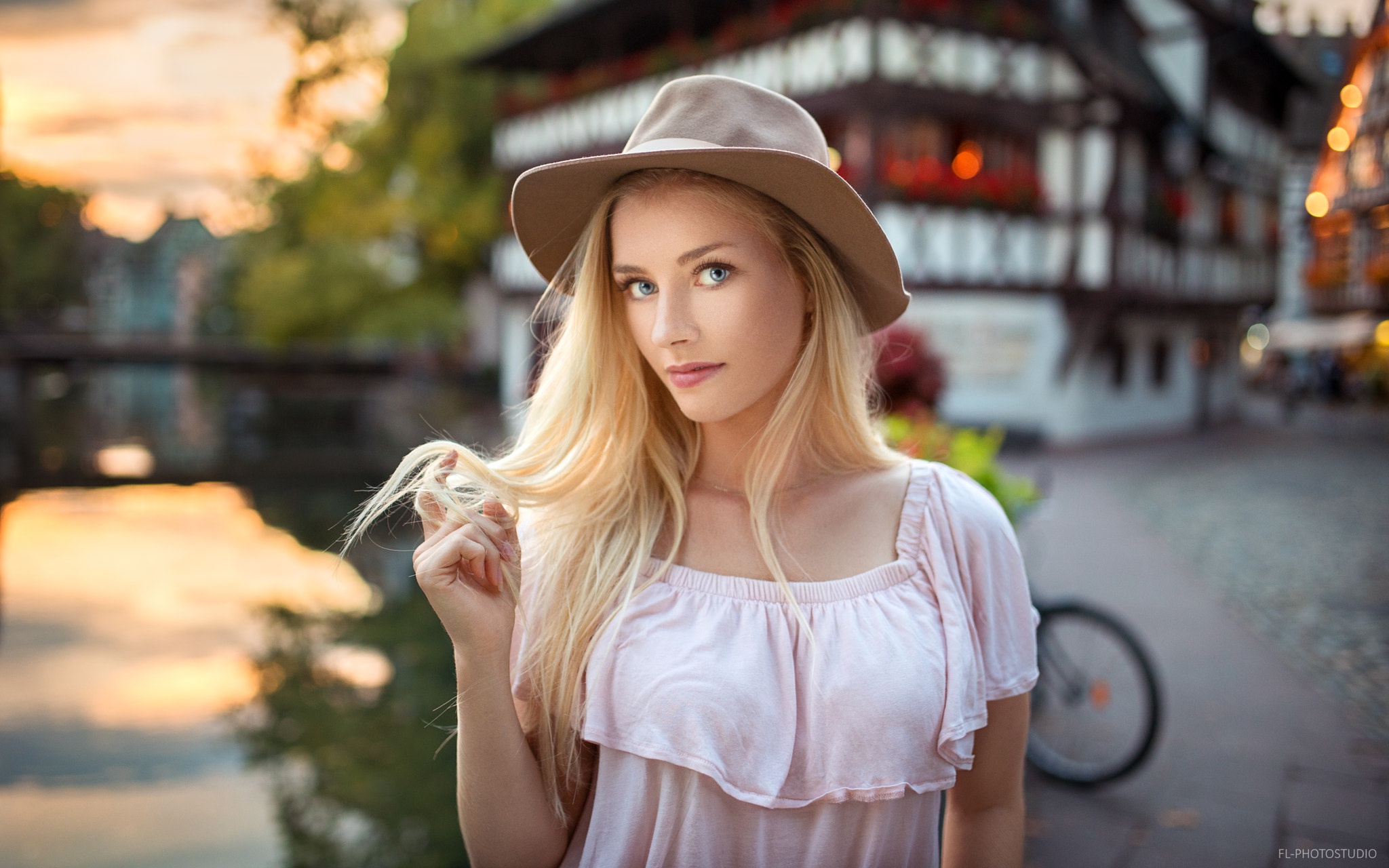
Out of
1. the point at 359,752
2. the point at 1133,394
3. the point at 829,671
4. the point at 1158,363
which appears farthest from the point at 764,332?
the point at 1158,363

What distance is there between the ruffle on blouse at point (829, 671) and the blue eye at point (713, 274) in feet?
1.62

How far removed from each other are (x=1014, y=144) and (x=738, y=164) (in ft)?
50.9

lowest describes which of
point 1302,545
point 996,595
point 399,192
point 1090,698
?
point 1302,545

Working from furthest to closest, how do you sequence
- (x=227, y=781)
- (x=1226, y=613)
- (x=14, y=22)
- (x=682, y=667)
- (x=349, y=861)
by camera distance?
(x=14, y=22), (x=1226, y=613), (x=227, y=781), (x=349, y=861), (x=682, y=667)

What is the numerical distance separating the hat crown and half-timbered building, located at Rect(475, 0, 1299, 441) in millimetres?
10559

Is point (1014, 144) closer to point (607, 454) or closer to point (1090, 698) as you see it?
point (1090, 698)

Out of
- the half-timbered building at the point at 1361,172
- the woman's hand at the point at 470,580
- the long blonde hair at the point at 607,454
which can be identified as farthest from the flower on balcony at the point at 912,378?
the woman's hand at the point at 470,580

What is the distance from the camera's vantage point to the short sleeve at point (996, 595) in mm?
1642

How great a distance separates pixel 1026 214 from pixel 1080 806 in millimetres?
12626

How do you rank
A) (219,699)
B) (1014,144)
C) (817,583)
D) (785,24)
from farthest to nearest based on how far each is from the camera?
1. (1014,144)
2. (785,24)
3. (219,699)
4. (817,583)

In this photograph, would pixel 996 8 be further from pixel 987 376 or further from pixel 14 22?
pixel 14 22

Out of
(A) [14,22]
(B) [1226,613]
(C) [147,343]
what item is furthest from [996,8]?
(C) [147,343]

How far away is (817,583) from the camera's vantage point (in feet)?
5.38

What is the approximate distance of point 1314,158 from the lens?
10.8 feet
